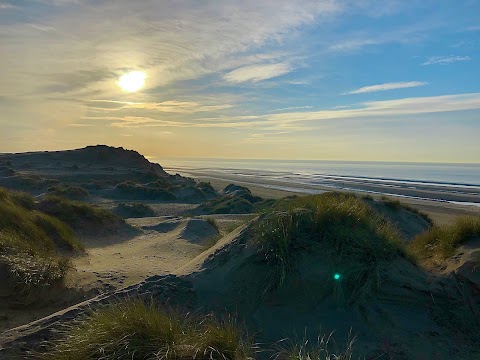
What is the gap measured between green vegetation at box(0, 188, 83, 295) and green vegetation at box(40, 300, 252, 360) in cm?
300

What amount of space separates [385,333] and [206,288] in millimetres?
2498

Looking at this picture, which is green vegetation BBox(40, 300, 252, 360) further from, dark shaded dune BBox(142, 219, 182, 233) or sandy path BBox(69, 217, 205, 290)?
dark shaded dune BBox(142, 219, 182, 233)

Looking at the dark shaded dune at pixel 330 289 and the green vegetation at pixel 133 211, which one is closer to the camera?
the dark shaded dune at pixel 330 289

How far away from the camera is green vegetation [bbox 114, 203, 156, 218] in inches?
854

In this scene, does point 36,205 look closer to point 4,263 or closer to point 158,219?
point 158,219

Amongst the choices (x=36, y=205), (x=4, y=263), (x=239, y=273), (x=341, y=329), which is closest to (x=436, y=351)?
(x=341, y=329)

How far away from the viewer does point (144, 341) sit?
3791mm

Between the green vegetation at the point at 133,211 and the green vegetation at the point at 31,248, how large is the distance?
31.3 ft

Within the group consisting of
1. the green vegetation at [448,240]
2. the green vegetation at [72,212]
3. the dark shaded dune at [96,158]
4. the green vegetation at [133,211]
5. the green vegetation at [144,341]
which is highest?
the dark shaded dune at [96,158]

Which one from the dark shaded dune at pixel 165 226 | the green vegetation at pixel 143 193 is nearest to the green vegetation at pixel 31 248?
the dark shaded dune at pixel 165 226

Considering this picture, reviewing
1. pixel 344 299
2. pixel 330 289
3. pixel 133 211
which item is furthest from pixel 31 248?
pixel 133 211

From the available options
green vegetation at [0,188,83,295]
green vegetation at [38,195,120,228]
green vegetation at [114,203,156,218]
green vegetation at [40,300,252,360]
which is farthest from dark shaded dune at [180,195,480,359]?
green vegetation at [114,203,156,218]

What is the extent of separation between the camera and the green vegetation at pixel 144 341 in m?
3.68

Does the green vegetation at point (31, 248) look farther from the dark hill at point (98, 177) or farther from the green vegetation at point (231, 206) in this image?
the dark hill at point (98, 177)
